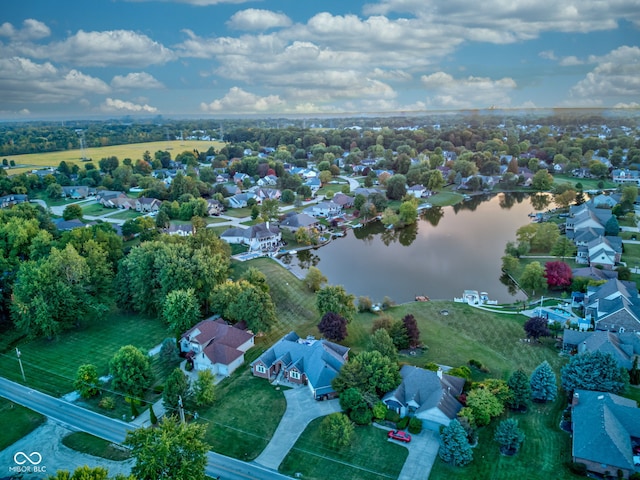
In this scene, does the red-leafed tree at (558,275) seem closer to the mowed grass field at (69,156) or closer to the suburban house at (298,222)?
the suburban house at (298,222)

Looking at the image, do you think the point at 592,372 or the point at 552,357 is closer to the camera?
the point at 592,372

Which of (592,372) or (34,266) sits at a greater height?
(34,266)

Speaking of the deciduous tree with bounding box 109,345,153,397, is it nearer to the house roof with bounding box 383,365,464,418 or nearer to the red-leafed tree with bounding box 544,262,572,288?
the house roof with bounding box 383,365,464,418

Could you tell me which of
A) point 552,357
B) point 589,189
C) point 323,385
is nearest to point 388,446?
point 323,385

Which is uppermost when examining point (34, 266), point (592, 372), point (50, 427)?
point (34, 266)

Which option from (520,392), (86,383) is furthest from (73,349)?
(520,392)

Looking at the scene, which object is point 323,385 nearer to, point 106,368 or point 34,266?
point 106,368
